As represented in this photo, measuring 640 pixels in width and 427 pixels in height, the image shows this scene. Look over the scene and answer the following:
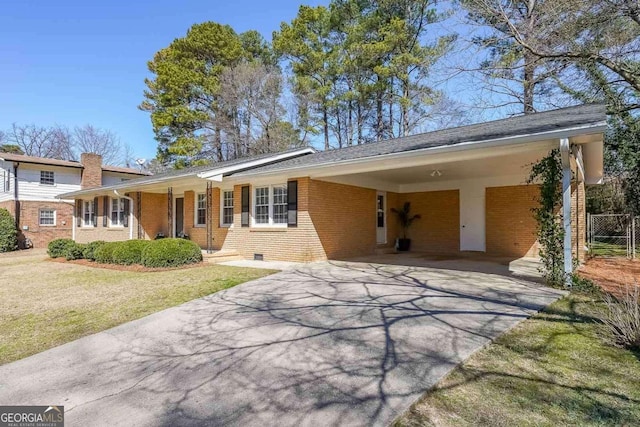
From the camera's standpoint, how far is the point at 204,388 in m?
3.03

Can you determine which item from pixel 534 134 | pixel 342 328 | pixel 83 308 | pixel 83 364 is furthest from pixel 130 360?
pixel 534 134

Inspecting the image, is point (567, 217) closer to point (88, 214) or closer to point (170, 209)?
point (170, 209)

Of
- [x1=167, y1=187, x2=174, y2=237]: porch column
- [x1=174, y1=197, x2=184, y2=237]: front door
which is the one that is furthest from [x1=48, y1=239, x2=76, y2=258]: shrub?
[x1=174, y1=197, x2=184, y2=237]: front door

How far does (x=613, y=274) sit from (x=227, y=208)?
12.0 metres

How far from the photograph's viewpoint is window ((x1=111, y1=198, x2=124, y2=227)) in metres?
17.8

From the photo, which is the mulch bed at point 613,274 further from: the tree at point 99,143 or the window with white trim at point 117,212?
the tree at point 99,143

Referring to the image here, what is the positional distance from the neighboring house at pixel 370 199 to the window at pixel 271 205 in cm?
3

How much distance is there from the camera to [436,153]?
24.1ft

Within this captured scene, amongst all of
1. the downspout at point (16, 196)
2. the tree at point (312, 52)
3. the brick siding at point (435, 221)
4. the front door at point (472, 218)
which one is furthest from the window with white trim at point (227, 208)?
the downspout at point (16, 196)

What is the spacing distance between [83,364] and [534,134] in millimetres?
7582

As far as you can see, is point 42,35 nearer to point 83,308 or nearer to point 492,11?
point 83,308

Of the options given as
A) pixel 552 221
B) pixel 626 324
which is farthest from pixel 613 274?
pixel 626 324

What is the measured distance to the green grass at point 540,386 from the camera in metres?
2.44

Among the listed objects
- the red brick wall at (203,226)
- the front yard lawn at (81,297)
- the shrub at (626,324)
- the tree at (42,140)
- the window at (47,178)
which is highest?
the tree at (42,140)
